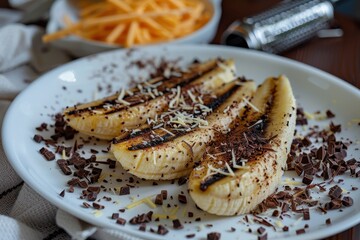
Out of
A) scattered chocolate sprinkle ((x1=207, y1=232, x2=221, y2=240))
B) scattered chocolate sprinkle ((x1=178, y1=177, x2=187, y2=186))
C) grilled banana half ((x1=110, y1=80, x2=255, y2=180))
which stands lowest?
scattered chocolate sprinkle ((x1=178, y1=177, x2=187, y2=186))

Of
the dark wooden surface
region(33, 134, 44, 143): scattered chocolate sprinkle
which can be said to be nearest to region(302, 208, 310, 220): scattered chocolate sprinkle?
region(33, 134, 44, 143): scattered chocolate sprinkle

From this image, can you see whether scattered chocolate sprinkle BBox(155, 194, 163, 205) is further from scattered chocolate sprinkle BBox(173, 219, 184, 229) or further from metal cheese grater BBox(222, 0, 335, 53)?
metal cheese grater BBox(222, 0, 335, 53)

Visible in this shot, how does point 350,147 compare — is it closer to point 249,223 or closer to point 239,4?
point 249,223

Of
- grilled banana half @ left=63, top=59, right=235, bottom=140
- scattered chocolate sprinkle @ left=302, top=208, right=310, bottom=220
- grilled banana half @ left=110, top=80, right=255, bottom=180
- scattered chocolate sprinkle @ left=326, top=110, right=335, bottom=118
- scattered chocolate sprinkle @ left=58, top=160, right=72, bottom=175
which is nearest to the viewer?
scattered chocolate sprinkle @ left=302, top=208, right=310, bottom=220

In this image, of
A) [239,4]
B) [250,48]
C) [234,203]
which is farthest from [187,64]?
[234,203]

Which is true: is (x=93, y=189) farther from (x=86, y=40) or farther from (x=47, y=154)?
(x=86, y=40)

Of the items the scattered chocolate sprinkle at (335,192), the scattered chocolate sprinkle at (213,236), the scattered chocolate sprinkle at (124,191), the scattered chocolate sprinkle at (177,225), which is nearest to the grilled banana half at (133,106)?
the scattered chocolate sprinkle at (124,191)

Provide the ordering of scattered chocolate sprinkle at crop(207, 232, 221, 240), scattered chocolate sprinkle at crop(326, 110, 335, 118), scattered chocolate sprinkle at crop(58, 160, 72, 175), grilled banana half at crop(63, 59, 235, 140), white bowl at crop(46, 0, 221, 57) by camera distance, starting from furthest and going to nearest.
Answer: white bowl at crop(46, 0, 221, 57), scattered chocolate sprinkle at crop(326, 110, 335, 118), grilled banana half at crop(63, 59, 235, 140), scattered chocolate sprinkle at crop(58, 160, 72, 175), scattered chocolate sprinkle at crop(207, 232, 221, 240)
